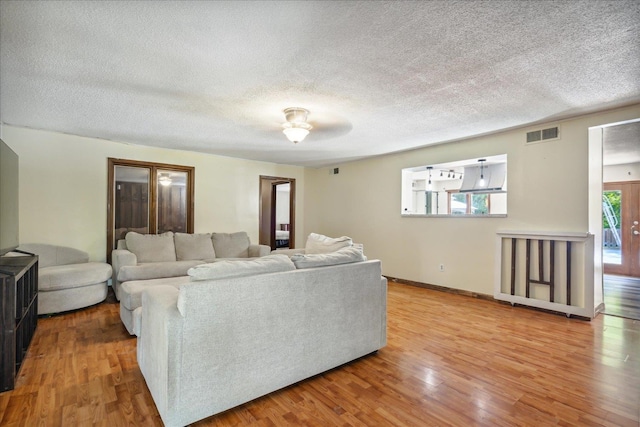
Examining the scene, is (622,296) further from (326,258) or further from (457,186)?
(326,258)

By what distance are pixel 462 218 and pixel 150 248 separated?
15.3 feet

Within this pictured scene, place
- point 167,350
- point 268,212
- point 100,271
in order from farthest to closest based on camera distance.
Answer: point 268,212, point 100,271, point 167,350

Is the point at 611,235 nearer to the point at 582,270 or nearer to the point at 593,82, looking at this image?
the point at 582,270

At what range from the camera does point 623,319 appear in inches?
139

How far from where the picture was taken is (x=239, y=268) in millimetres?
1821

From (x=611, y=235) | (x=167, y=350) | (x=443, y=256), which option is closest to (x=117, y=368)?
(x=167, y=350)

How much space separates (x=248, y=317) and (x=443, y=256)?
12.8 ft

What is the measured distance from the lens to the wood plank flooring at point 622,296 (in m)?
3.81

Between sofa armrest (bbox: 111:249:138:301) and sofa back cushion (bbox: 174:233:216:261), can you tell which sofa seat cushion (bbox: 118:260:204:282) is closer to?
sofa armrest (bbox: 111:249:138:301)

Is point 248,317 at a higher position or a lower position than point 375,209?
lower

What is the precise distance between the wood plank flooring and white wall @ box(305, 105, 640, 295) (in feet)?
4.18

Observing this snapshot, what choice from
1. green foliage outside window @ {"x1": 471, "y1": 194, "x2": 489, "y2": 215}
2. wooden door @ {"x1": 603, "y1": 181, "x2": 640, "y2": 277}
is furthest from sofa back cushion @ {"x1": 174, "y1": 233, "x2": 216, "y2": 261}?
wooden door @ {"x1": 603, "y1": 181, "x2": 640, "y2": 277}

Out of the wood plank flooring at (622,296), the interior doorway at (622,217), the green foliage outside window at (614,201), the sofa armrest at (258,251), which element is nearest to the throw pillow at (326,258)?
the sofa armrest at (258,251)

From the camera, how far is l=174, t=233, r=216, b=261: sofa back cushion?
15.5ft
